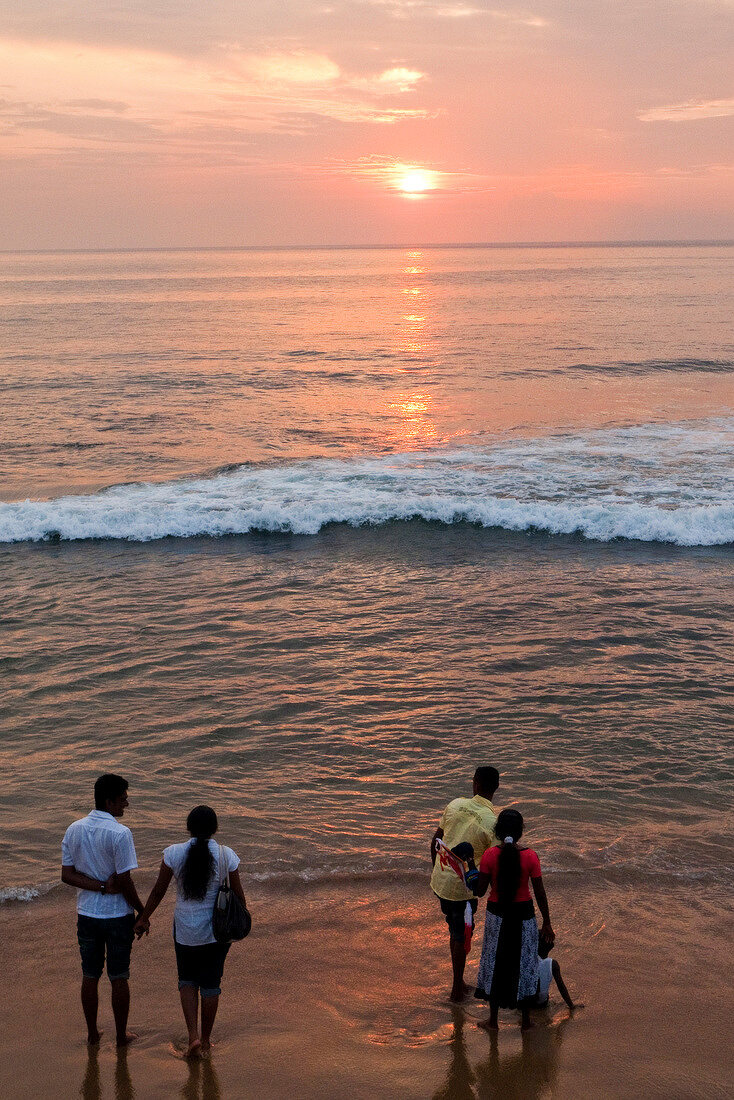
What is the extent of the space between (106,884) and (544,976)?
8.23 ft

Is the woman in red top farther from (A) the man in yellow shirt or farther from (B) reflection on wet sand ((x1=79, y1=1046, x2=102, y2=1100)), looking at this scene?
(B) reflection on wet sand ((x1=79, y1=1046, x2=102, y2=1100))

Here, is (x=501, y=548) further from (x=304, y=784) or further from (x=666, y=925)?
(x=666, y=925)

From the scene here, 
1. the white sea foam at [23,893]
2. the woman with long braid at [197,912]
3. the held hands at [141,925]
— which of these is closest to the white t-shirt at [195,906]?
the woman with long braid at [197,912]

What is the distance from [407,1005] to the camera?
5.53m

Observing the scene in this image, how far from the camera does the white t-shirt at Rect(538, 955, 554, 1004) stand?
17.2 ft

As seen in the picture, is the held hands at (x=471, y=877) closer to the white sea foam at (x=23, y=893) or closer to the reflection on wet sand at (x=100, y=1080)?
the reflection on wet sand at (x=100, y=1080)

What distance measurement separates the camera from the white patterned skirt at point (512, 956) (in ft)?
16.8

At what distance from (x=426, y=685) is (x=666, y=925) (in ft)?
15.1

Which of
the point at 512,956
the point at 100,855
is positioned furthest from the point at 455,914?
the point at 100,855

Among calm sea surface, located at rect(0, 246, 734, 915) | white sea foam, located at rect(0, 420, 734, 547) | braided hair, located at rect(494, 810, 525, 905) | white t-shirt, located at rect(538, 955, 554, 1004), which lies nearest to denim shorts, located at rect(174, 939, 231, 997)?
braided hair, located at rect(494, 810, 525, 905)

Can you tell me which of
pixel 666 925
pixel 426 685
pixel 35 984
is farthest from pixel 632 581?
pixel 35 984

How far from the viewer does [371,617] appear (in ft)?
42.0

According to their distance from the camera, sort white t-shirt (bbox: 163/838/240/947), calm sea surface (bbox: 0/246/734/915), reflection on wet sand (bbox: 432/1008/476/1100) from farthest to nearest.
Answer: calm sea surface (bbox: 0/246/734/915)
white t-shirt (bbox: 163/838/240/947)
reflection on wet sand (bbox: 432/1008/476/1100)

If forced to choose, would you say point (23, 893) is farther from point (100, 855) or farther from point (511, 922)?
point (511, 922)
